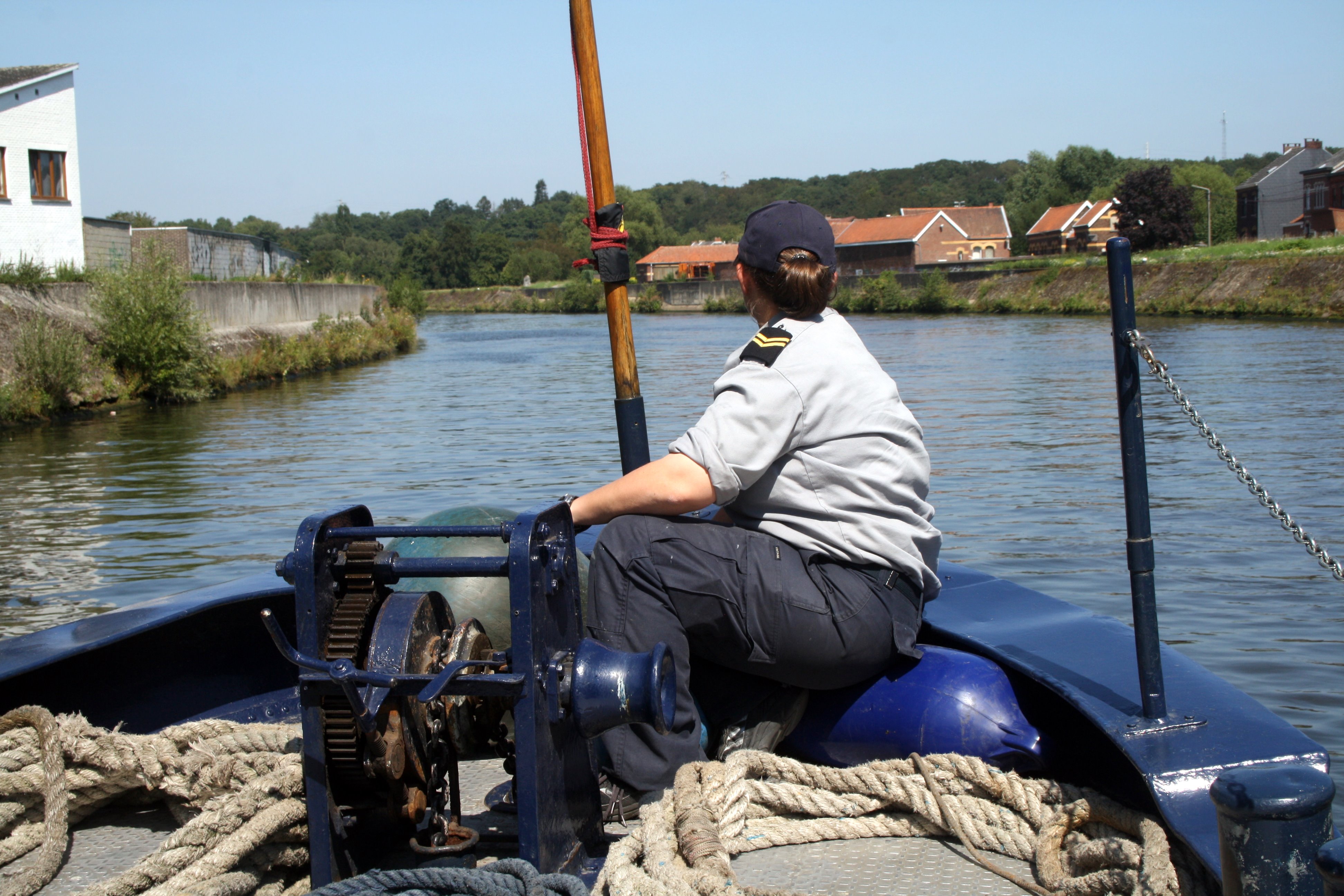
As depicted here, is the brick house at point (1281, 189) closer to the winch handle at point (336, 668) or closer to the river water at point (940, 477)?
the river water at point (940, 477)

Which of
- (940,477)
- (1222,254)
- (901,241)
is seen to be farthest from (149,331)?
(901,241)

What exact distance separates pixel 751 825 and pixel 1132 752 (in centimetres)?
86

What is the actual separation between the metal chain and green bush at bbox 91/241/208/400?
79.2 feet

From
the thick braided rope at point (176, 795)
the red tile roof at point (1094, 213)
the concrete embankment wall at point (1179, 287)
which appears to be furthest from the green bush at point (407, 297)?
the red tile roof at point (1094, 213)

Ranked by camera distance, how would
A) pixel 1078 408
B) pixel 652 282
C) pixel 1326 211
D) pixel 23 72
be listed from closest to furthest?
pixel 1078 408 < pixel 23 72 < pixel 1326 211 < pixel 652 282

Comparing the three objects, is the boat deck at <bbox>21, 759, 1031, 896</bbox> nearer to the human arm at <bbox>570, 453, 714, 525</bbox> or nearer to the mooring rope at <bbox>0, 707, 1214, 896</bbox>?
the mooring rope at <bbox>0, 707, 1214, 896</bbox>

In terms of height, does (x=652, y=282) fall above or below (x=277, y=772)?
above

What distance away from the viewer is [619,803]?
8.91 feet

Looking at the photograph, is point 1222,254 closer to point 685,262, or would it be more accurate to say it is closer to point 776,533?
point 776,533

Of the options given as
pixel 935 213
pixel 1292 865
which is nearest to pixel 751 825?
pixel 1292 865

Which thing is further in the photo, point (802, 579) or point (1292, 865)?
point (802, 579)

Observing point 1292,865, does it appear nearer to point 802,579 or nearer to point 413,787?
point 802,579

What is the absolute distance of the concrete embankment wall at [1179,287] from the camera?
41906 mm

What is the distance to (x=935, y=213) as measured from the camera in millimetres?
100812
